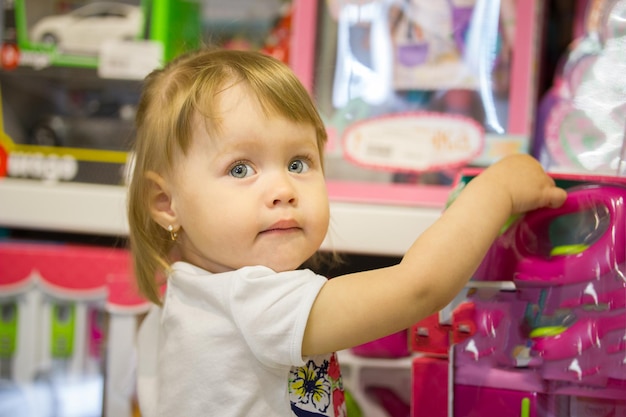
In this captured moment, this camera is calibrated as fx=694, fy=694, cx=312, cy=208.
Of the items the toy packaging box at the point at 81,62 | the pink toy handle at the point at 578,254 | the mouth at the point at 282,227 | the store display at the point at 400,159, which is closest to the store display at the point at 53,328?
the store display at the point at 400,159

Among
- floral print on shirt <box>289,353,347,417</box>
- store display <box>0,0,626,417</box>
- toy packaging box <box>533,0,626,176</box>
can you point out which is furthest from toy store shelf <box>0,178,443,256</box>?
floral print on shirt <box>289,353,347,417</box>

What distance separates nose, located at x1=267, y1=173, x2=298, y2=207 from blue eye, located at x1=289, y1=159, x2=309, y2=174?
0.03 meters

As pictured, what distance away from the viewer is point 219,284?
1.81ft

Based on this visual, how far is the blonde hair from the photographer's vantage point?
580 mm

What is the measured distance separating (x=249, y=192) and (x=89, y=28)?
2.24 ft

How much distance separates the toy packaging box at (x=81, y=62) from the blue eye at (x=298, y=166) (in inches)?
20.0

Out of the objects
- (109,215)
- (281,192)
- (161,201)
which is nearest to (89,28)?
(109,215)

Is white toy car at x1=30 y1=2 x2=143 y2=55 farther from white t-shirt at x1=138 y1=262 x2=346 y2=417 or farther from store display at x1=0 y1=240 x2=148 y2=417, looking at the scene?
white t-shirt at x1=138 y1=262 x2=346 y2=417

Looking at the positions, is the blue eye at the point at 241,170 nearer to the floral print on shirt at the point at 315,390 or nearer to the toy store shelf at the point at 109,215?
the floral print on shirt at the point at 315,390

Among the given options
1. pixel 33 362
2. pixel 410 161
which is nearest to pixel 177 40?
pixel 410 161

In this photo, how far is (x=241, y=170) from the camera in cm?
58

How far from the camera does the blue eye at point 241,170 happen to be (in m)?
0.58

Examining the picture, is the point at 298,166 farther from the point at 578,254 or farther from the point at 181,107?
the point at 578,254

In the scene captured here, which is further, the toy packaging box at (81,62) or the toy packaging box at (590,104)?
the toy packaging box at (81,62)
